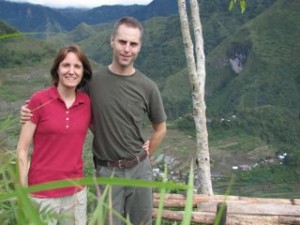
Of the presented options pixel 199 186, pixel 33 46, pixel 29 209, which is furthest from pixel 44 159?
pixel 33 46

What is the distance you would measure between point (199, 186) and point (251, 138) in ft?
316

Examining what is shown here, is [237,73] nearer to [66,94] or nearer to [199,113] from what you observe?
[199,113]

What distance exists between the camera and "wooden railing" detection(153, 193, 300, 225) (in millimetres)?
4477

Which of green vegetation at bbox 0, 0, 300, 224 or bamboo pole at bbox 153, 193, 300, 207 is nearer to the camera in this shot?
bamboo pole at bbox 153, 193, 300, 207

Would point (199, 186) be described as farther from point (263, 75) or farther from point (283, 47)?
point (283, 47)

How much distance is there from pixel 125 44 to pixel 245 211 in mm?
2315

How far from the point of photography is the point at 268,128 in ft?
369

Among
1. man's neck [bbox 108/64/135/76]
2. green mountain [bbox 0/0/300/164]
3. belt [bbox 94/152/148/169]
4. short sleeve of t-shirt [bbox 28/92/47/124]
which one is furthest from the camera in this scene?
green mountain [bbox 0/0/300/164]

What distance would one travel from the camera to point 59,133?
104 inches

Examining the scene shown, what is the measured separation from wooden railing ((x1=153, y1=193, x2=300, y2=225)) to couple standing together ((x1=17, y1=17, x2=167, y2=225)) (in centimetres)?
106

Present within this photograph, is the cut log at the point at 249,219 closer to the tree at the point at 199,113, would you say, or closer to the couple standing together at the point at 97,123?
the couple standing together at the point at 97,123

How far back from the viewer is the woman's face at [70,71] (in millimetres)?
2697

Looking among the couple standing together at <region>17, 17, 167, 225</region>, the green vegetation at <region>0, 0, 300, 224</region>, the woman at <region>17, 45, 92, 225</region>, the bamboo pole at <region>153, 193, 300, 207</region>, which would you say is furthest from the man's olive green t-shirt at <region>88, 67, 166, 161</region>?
the green vegetation at <region>0, 0, 300, 224</region>

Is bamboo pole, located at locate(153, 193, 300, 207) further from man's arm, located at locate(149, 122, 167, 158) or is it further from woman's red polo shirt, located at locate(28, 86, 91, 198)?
woman's red polo shirt, located at locate(28, 86, 91, 198)
